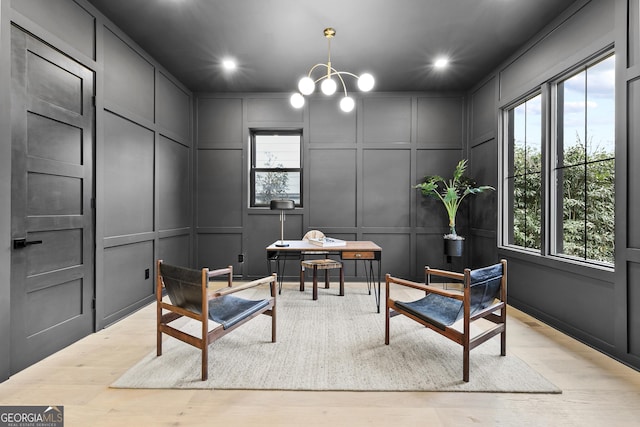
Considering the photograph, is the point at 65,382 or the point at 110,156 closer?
the point at 65,382

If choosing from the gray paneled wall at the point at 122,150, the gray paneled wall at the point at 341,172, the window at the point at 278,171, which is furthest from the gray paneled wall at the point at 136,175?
the window at the point at 278,171

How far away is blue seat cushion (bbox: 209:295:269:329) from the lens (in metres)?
2.14

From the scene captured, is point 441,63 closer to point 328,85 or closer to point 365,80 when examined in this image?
point 365,80

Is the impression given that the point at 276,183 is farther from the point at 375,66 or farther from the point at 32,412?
the point at 32,412

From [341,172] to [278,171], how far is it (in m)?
1.00

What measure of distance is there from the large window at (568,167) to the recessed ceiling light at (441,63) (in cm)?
101

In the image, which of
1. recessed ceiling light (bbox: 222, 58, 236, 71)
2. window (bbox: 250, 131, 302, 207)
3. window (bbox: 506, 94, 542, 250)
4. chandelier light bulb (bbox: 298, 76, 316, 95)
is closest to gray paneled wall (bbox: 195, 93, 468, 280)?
window (bbox: 250, 131, 302, 207)

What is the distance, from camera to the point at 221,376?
6.73ft

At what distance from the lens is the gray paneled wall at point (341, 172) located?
15.5ft

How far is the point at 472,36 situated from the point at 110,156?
3.87m

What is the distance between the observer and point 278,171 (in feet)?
16.1

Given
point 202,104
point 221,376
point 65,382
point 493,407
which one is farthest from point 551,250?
point 202,104

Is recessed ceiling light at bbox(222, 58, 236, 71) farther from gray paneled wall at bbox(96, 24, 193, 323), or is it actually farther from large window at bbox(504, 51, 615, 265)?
large window at bbox(504, 51, 615, 265)

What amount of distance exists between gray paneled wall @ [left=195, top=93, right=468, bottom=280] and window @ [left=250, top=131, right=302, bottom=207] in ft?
0.56
